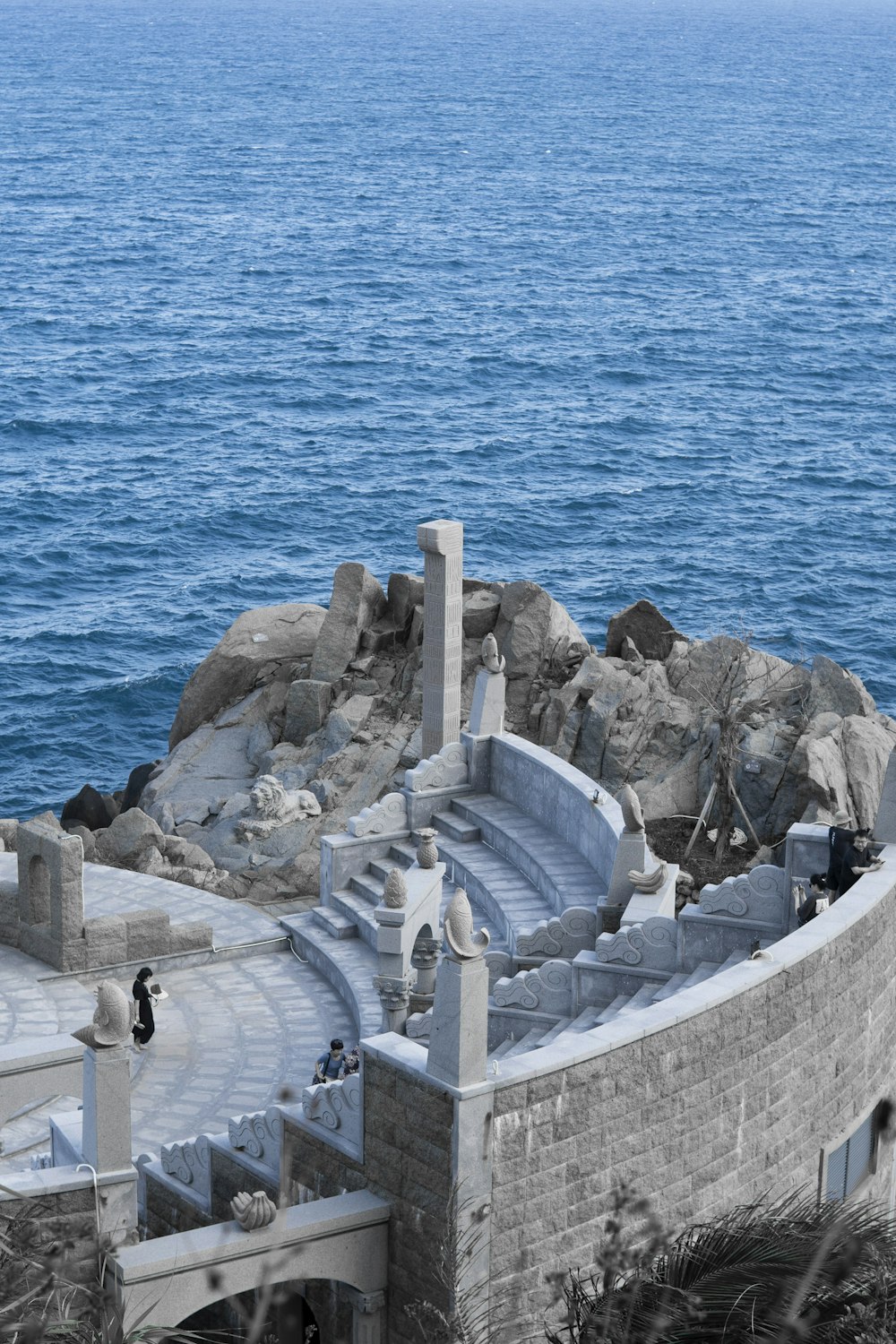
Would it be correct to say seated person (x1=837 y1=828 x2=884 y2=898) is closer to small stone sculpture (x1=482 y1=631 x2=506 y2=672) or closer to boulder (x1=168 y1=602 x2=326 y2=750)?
small stone sculpture (x1=482 y1=631 x2=506 y2=672)

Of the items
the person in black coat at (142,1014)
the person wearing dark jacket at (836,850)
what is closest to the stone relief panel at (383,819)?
the person in black coat at (142,1014)

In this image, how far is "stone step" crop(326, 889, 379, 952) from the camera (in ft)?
104

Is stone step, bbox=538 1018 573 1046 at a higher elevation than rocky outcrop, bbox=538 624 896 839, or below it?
higher

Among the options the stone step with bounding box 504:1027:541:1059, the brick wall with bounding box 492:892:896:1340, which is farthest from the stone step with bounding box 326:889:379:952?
the brick wall with bounding box 492:892:896:1340

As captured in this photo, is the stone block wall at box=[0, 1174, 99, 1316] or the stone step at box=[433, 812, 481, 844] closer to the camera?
the stone block wall at box=[0, 1174, 99, 1316]

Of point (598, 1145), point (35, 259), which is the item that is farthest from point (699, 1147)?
point (35, 259)

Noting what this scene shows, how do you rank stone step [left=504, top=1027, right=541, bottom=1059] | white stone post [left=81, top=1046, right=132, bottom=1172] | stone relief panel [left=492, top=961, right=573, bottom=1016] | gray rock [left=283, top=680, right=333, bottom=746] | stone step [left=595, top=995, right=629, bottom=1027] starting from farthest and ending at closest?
gray rock [left=283, top=680, right=333, bottom=746] < stone relief panel [left=492, top=961, right=573, bottom=1016] < stone step [left=504, top=1027, right=541, bottom=1059] < stone step [left=595, top=995, right=629, bottom=1027] < white stone post [left=81, top=1046, right=132, bottom=1172]

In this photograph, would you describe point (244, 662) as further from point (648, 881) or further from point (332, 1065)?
point (332, 1065)

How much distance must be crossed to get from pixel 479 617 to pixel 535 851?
588 inches

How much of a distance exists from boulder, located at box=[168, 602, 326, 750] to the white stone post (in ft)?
92.7

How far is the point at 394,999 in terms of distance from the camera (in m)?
26.6

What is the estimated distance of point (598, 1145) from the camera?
65.4 feet

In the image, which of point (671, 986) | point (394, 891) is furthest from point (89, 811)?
point (671, 986)

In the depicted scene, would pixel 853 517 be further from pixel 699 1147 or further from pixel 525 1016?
pixel 699 1147
